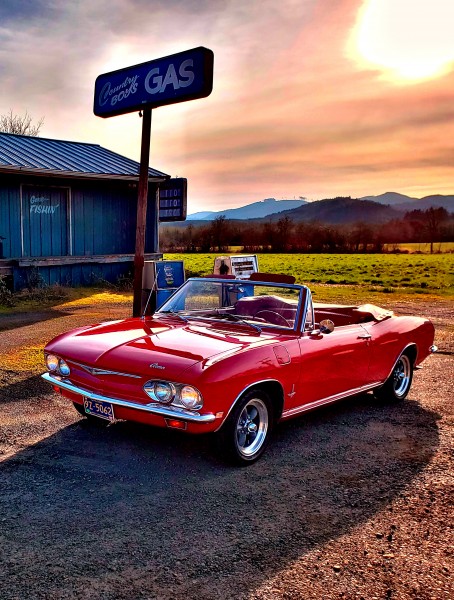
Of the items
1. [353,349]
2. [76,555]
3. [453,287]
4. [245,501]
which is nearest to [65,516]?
[76,555]

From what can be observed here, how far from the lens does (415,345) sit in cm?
639

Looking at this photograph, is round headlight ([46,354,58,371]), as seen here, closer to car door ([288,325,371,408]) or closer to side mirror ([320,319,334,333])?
car door ([288,325,371,408])

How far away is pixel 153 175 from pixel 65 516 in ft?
49.7

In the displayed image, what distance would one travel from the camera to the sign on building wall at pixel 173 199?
58.1 ft

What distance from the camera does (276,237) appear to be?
4150 cm

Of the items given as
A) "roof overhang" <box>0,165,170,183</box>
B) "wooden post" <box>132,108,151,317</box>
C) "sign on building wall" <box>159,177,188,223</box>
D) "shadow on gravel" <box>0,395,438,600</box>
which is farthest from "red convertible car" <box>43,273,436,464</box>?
"sign on building wall" <box>159,177,188,223</box>

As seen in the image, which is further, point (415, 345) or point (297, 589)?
point (415, 345)

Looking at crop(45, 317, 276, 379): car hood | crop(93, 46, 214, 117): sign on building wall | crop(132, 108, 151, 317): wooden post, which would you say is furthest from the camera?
crop(132, 108, 151, 317): wooden post

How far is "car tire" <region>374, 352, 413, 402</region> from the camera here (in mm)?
6176

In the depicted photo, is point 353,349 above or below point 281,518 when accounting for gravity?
above

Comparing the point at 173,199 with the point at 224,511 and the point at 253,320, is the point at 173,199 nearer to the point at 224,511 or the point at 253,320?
the point at 253,320

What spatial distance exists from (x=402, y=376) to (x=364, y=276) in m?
19.2

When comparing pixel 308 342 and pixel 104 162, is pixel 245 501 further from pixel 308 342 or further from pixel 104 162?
pixel 104 162

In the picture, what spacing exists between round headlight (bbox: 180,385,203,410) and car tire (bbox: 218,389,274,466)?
328mm
